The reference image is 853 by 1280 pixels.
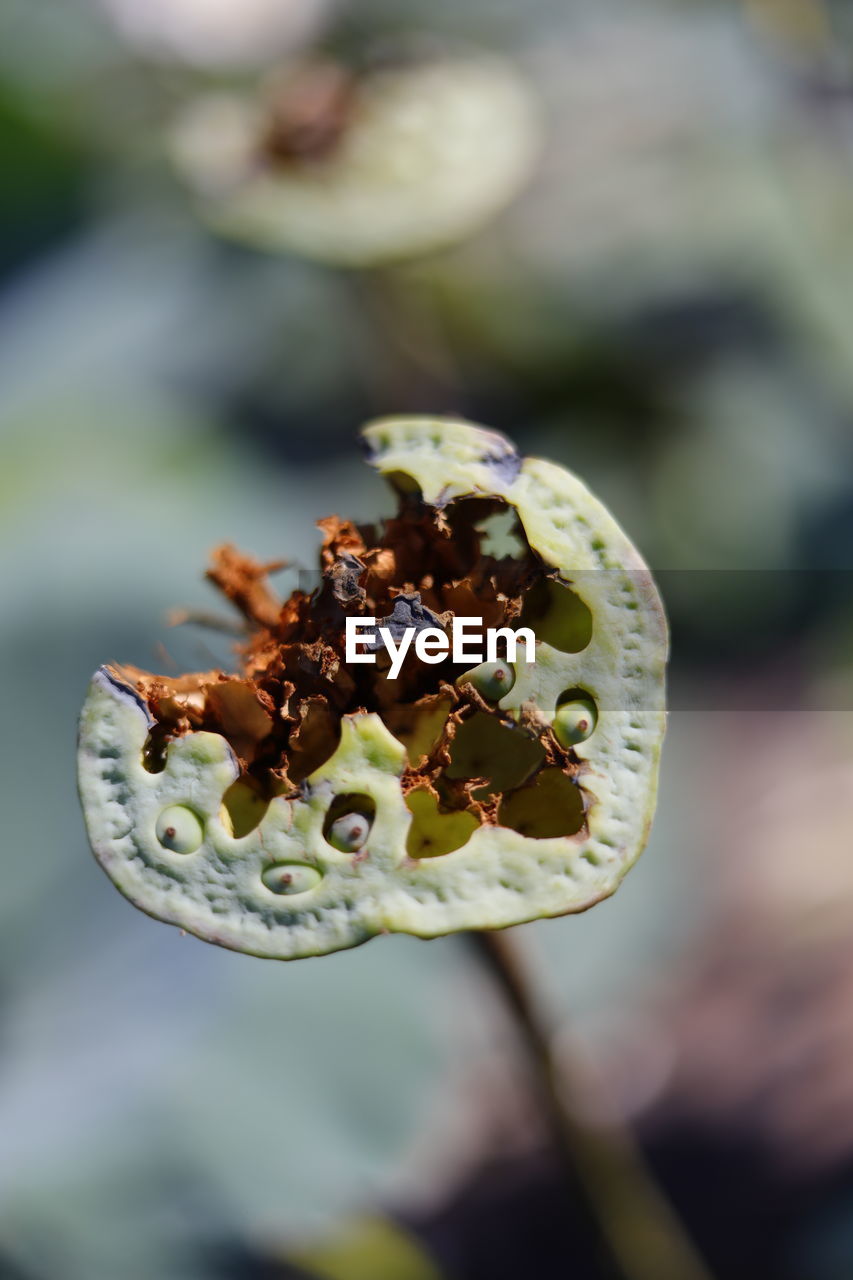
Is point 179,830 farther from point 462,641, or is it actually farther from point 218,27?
point 218,27

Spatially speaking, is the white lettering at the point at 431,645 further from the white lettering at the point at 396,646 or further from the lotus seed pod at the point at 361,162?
the lotus seed pod at the point at 361,162

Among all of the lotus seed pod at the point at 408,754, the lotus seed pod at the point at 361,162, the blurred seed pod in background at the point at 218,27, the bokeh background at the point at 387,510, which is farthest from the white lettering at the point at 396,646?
the blurred seed pod in background at the point at 218,27

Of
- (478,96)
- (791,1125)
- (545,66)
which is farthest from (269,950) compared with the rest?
(545,66)

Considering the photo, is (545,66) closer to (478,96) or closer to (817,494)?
(478,96)

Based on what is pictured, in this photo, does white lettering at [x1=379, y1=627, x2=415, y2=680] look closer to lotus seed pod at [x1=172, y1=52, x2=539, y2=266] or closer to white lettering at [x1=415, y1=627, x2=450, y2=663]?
white lettering at [x1=415, y1=627, x2=450, y2=663]

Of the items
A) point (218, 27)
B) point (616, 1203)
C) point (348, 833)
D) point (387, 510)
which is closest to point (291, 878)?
point (348, 833)

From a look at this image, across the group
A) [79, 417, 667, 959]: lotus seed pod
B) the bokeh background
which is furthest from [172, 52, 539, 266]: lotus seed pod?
[79, 417, 667, 959]: lotus seed pod
